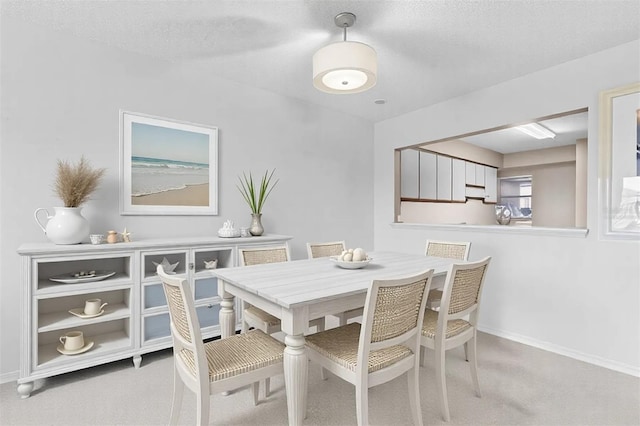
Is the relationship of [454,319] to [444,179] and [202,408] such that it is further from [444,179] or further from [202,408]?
[444,179]

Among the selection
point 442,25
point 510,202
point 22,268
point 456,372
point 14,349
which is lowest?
point 456,372

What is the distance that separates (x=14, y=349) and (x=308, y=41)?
9.80 ft

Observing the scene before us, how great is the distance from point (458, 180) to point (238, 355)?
4793 millimetres

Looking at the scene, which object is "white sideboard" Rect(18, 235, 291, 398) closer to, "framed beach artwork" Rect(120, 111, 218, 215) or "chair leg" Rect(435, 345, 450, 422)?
"framed beach artwork" Rect(120, 111, 218, 215)

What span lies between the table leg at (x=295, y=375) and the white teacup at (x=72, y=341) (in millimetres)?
1668

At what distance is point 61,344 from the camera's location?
2.27 metres

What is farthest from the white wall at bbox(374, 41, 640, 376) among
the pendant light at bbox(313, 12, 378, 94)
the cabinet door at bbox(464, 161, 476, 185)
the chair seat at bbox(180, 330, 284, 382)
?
the chair seat at bbox(180, 330, 284, 382)

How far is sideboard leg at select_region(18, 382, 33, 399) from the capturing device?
6.52ft

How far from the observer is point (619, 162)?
2.41m

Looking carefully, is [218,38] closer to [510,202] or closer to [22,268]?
[22,268]

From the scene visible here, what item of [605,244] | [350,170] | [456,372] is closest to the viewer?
[456,372]

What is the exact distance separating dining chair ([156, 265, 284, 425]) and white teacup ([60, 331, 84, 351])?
3.56 feet

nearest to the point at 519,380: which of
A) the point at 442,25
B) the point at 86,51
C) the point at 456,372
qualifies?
the point at 456,372

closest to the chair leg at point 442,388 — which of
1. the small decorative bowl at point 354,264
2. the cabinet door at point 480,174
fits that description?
the small decorative bowl at point 354,264
